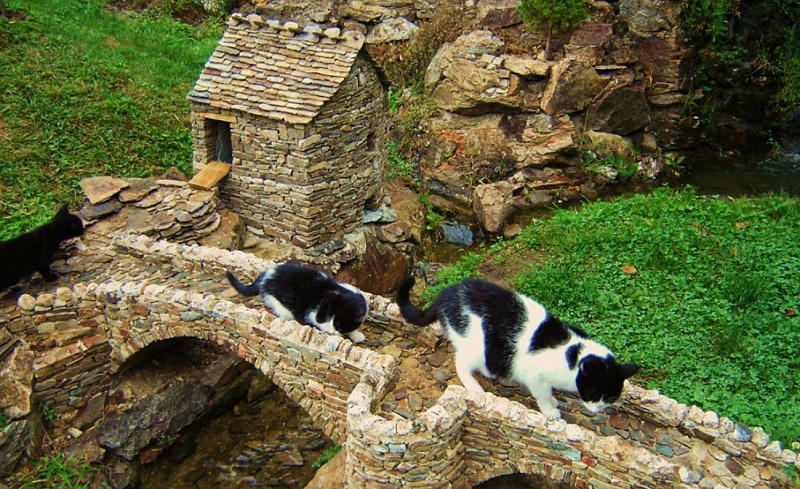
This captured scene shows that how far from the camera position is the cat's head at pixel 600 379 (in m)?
5.93

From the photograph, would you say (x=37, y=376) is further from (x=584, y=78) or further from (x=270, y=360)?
(x=584, y=78)

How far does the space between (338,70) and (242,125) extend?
182 cm

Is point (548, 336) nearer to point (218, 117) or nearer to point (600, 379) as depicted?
point (600, 379)

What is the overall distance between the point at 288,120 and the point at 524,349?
20.1 ft

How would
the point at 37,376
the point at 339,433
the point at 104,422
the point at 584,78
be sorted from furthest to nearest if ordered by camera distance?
the point at 584,78
the point at 104,422
the point at 37,376
the point at 339,433

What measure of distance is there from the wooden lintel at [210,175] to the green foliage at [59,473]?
4.64 metres

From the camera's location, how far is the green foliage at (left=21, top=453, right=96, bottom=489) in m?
8.00

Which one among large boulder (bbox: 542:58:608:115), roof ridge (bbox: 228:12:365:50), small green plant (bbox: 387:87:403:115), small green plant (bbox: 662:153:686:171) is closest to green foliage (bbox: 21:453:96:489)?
roof ridge (bbox: 228:12:365:50)

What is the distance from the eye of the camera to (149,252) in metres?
9.42

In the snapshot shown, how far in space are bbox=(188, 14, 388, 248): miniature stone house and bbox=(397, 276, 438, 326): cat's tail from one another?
4.83 meters

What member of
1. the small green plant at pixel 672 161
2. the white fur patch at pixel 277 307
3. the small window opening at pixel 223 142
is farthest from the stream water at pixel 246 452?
the small green plant at pixel 672 161

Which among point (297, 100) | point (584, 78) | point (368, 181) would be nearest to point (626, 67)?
point (584, 78)

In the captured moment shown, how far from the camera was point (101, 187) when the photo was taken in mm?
11078

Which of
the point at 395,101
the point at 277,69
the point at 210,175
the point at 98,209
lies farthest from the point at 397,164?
the point at 98,209
